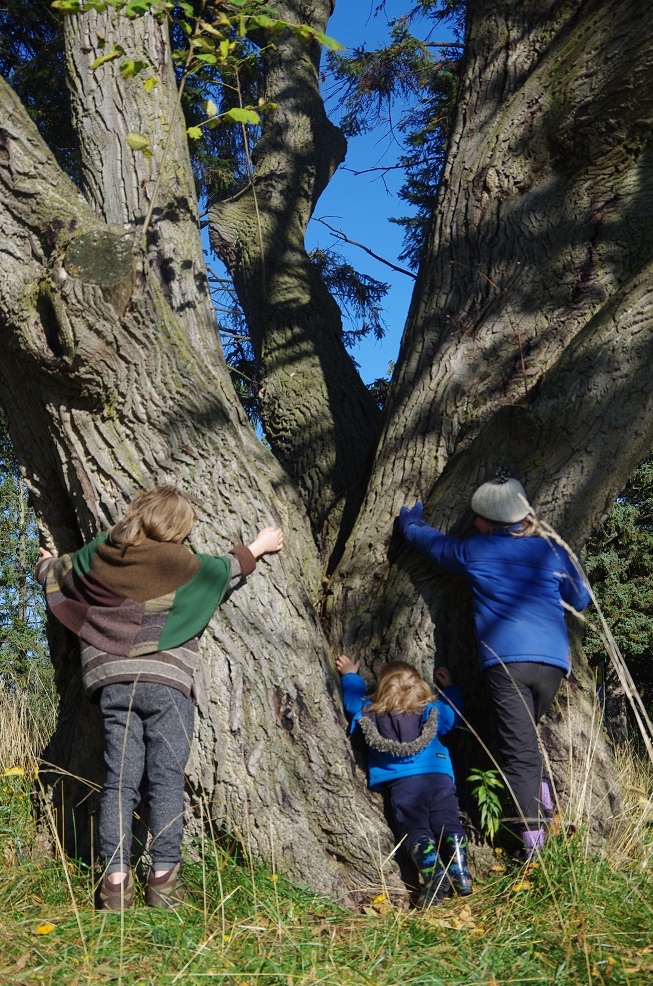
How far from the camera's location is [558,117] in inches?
168

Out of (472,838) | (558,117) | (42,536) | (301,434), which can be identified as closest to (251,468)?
(42,536)

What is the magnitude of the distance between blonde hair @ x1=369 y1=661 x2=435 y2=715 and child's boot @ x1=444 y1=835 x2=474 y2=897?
1.89 ft

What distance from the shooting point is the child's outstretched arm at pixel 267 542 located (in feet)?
11.9

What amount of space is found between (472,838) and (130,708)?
65.5 inches

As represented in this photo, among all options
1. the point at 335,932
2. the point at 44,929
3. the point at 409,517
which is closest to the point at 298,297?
the point at 409,517

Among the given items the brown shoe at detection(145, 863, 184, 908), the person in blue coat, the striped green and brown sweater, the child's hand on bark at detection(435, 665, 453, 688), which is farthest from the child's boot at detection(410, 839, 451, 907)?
the striped green and brown sweater

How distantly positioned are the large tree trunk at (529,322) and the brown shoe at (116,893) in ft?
4.80

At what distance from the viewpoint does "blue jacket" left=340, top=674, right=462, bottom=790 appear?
366cm

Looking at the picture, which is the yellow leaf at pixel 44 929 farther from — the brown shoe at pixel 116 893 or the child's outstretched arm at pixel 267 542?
the child's outstretched arm at pixel 267 542

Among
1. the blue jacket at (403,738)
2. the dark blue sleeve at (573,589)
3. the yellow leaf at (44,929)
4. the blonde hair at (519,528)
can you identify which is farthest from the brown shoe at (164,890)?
the dark blue sleeve at (573,589)

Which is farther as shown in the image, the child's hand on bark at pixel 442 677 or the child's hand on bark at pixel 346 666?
the child's hand on bark at pixel 346 666

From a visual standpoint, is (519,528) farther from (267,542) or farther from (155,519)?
(155,519)

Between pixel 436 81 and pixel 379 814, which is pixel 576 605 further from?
pixel 436 81

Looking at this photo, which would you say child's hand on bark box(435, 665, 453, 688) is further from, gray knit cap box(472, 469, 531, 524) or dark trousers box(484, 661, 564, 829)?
gray knit cap box(472, 469, 531, 524)
